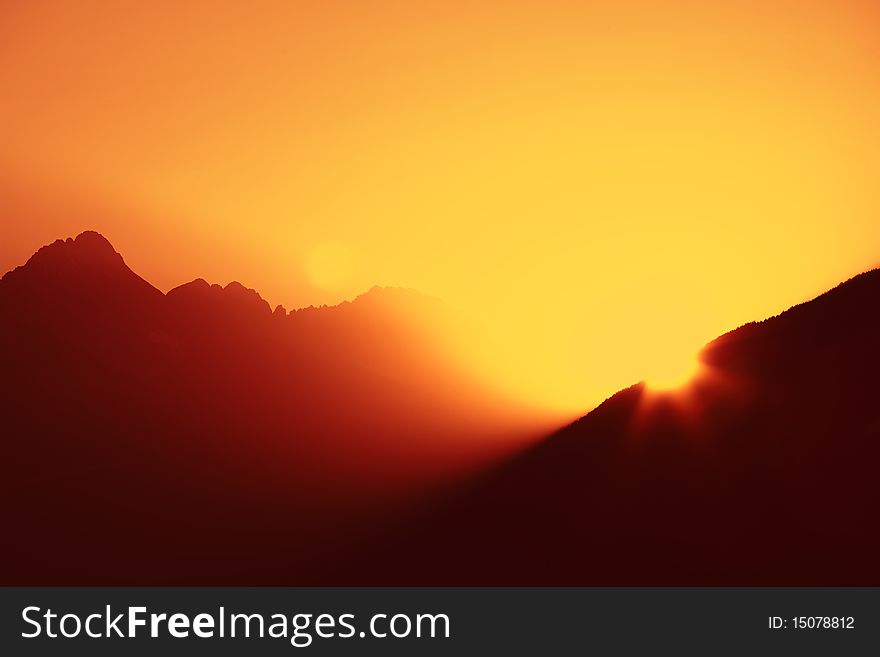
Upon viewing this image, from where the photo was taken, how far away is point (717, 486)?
74.1 m

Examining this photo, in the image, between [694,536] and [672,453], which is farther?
[672,453]

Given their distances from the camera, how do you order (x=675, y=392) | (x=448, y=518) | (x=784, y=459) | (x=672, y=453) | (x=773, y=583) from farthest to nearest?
(x=448, y=518) < (x=675, y=392) < (x=672, y=453) < (x=784, y=459) < (x=773, y=583)

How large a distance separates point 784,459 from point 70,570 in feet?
463

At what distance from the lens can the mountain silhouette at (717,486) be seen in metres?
64.9

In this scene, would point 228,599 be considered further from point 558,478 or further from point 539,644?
point 558,478

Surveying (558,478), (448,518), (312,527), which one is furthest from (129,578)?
(558,478)

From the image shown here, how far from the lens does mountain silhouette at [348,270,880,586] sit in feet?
213

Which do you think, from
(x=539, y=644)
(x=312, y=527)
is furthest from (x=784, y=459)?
(x=312, y=527)

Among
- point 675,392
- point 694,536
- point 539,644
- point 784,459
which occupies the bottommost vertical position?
point 539,644

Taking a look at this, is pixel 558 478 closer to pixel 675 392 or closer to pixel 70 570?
pixel 675 392

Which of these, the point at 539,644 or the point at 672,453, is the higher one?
the point at 672,453

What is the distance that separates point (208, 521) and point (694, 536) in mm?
125772

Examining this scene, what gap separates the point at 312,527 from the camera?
496 ft

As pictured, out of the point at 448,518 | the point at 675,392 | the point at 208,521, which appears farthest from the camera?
the point at 208,521
